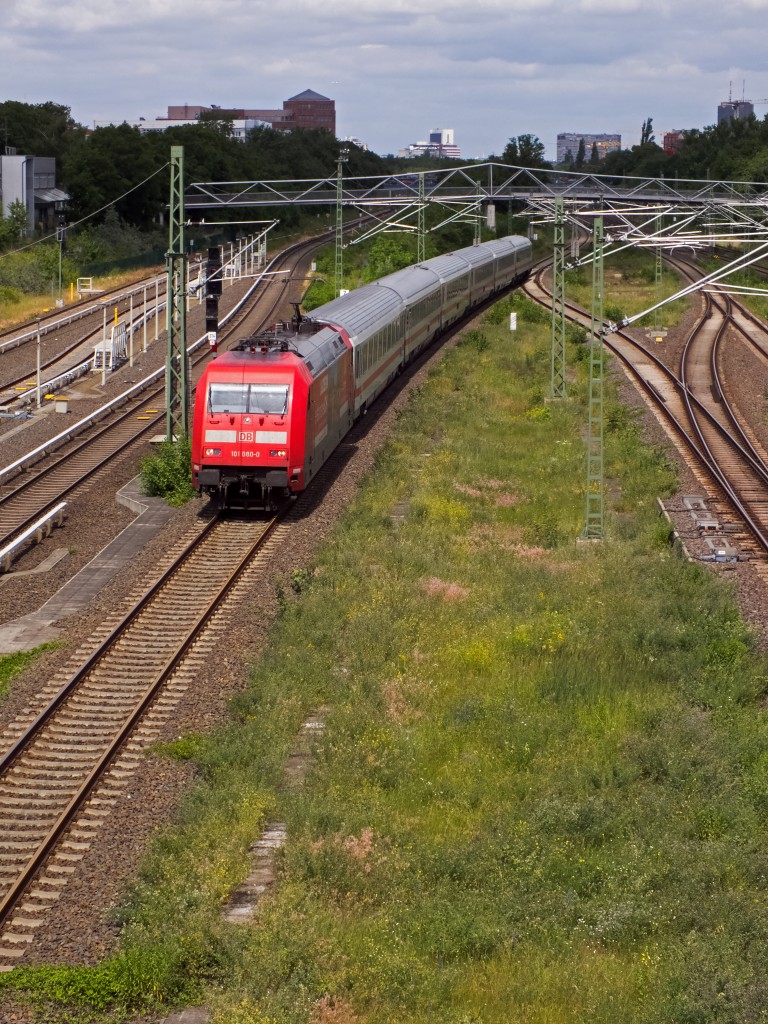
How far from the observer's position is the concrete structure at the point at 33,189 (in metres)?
84.6

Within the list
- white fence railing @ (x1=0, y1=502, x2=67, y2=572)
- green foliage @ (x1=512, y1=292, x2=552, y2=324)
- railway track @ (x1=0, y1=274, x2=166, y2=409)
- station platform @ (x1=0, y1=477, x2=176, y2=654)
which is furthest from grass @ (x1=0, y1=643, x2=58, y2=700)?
green foliage @ (x1=512, y1=292, x2=552, y2=324)

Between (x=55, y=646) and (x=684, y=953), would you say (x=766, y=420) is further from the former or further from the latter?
(x=684, y=953)

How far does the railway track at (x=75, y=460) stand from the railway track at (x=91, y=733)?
702cm

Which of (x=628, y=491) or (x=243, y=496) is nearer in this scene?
(x=243, y=496)

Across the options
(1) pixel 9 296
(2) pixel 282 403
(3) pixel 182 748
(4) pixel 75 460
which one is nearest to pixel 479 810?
(3) pixel 182 748

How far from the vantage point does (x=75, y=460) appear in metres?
33.3

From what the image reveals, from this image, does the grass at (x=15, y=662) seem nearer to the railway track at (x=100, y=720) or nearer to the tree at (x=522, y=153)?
the railway track at (x=100, y=720)

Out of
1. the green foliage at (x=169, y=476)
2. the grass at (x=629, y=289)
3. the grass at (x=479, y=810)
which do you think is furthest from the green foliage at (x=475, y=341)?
the grass at (x=479, y=810)

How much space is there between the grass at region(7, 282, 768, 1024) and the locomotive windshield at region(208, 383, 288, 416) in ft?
8.85

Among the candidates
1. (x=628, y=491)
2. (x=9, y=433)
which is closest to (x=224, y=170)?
(x=9, y=433)

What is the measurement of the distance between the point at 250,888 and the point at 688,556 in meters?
13.2

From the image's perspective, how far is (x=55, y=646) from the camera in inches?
764

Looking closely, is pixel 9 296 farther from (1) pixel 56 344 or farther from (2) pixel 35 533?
(2) pixel 35 533

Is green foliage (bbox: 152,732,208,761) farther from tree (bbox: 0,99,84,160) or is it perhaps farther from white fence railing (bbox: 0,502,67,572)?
tree (bbox: 0,99,84,160)
